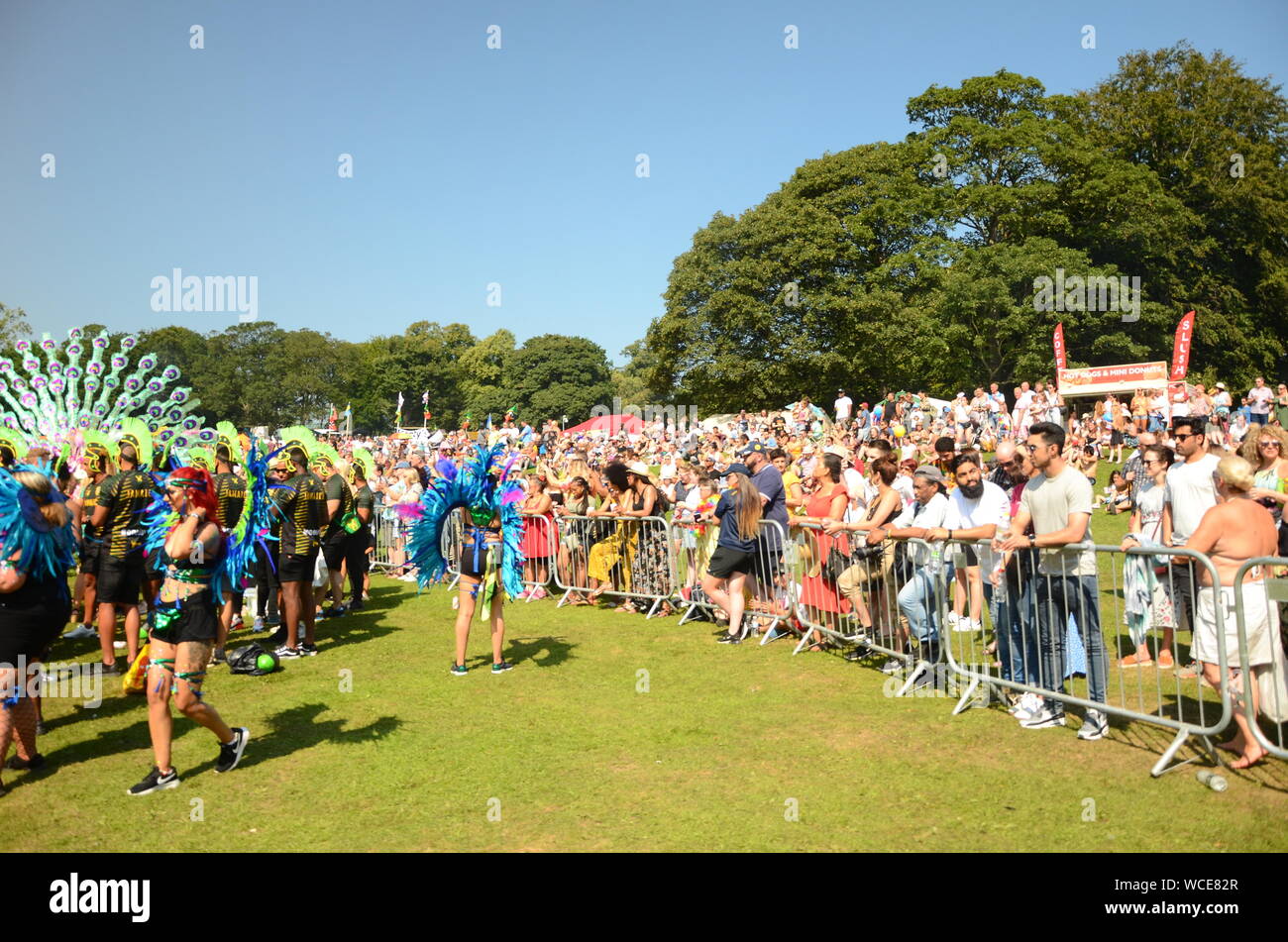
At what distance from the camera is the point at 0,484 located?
18.7ft

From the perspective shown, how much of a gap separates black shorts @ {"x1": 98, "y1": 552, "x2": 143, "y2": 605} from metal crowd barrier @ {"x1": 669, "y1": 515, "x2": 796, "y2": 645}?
19.2ft

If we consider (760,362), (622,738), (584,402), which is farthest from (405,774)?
(584,402)

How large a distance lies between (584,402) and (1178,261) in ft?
195

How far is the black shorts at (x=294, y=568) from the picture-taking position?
908 cm

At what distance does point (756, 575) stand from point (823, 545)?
52.1 inches

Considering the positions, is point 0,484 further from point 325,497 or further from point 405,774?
point 325,497

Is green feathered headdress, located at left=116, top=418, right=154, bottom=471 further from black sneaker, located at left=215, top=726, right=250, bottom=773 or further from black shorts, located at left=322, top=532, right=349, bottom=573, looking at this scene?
black sneaker, located at left=215, top=726, right=250, bottom=773

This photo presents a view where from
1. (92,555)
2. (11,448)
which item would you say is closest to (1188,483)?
(92,555)

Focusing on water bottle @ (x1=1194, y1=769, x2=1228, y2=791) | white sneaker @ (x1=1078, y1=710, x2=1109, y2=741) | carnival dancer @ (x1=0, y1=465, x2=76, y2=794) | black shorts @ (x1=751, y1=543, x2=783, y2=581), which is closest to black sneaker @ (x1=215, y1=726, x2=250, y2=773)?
carnival dancer @ (x1=0, y1=465, x2=76, y2=794)

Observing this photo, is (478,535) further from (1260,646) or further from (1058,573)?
(1260,646)

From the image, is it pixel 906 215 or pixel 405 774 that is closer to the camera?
pixel 405 774

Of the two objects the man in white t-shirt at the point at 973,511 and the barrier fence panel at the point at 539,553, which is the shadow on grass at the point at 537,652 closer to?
the barrier fence panel at the point at 539,553

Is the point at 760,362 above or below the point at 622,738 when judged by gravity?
above

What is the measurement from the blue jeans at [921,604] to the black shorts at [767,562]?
2.06 m
